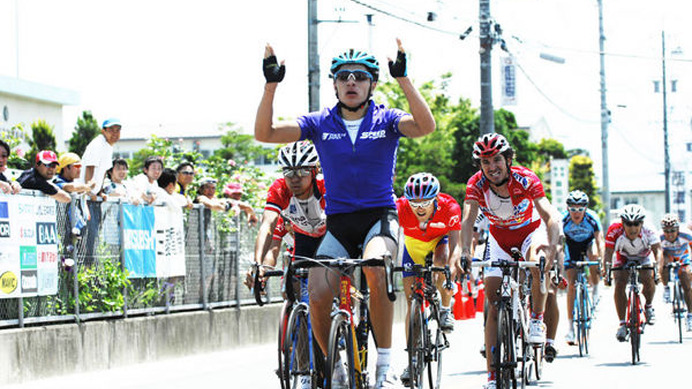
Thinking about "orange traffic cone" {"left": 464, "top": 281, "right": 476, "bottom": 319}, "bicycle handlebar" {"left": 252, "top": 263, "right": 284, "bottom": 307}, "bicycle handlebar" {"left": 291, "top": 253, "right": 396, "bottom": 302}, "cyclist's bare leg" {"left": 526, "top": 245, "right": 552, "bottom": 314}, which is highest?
"bicycle handlebar" {"left": 291, "top": 253, "right": 396, "bottom": 302}

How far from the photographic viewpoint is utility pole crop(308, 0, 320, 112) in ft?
78.0

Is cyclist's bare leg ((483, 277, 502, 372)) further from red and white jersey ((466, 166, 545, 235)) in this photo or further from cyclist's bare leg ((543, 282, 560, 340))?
cyclist's bare leg ((543, 282, 560, 340))

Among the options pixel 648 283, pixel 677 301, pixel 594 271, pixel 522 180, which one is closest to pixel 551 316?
pixel 522 180

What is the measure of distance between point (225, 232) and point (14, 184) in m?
6.10

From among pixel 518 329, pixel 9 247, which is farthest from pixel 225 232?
pixel 518 329

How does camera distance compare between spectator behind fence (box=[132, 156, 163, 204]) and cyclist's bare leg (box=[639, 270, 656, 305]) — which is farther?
cyclist's bare leg (box=[639, 270, 656, 305])

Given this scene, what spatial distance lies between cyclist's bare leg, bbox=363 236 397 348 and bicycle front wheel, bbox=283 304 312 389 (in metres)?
0.47

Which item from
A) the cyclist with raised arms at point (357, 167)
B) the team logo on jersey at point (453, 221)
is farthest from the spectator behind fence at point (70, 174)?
the cyclist with raised arms at point (357, 167)

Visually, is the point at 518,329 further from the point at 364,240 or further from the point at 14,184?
the point at 14,184

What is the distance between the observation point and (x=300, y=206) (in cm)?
929

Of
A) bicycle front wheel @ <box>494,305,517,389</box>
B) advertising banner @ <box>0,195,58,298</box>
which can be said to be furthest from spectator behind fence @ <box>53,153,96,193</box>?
bicycle front wheel @ <box>494,305,517,389</box>

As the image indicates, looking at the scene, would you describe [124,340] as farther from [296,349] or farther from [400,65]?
[400,65]

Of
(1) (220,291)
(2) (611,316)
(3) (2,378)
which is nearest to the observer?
(3) (2,378)

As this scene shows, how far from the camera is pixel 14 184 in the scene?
41.9 feet
